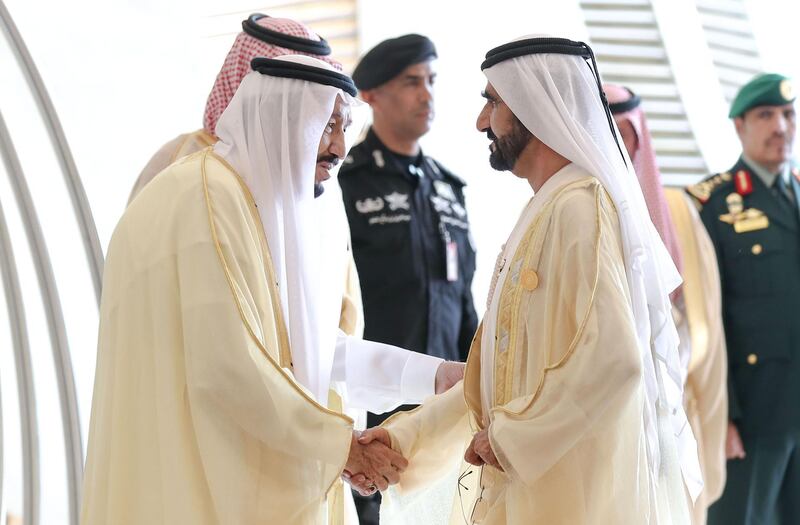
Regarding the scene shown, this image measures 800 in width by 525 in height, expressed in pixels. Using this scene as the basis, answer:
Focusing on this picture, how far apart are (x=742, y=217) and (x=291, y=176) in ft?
8.46

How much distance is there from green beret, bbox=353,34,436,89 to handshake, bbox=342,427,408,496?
91.0 inches

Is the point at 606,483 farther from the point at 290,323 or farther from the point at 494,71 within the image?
the point at 494,71

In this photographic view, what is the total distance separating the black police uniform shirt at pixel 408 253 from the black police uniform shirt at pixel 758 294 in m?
1.05

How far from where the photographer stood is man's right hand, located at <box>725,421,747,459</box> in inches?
197

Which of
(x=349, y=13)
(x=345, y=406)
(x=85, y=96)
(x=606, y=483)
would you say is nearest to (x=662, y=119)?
(x=349, y=13)

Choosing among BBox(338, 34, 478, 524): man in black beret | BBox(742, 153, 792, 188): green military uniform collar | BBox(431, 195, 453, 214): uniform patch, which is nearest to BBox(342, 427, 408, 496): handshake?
BBox(338, 34, 478, 524): man in black beret

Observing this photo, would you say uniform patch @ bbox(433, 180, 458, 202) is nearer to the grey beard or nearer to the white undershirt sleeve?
the white undershirt sleeve

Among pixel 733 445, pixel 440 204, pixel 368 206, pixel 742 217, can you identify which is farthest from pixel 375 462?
pixel 742 217

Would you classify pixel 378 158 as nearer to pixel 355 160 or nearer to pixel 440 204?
pixel 355 160

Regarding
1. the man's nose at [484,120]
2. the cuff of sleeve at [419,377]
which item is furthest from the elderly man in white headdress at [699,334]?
the man's nose at [484,120]

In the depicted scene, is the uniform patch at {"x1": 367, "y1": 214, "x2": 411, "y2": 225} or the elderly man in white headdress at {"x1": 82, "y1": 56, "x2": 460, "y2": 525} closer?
the elderly man in white headdress at {"x1": 82, "y1": 56, "x2": 460, "y2": 525}

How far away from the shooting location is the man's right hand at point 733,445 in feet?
16.4

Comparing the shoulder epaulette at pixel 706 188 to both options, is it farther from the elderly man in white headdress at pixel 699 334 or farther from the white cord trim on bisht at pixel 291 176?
the white cord trim on bisht at pixel 291 176

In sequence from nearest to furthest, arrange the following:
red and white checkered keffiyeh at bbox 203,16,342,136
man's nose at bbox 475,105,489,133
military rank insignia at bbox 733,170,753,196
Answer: man's nose at bbox 475,105,489,133 → red and white checkered keffiyeh at bbox 203,16,342,136 → military rank insignia at bbox 733,170,753,196
